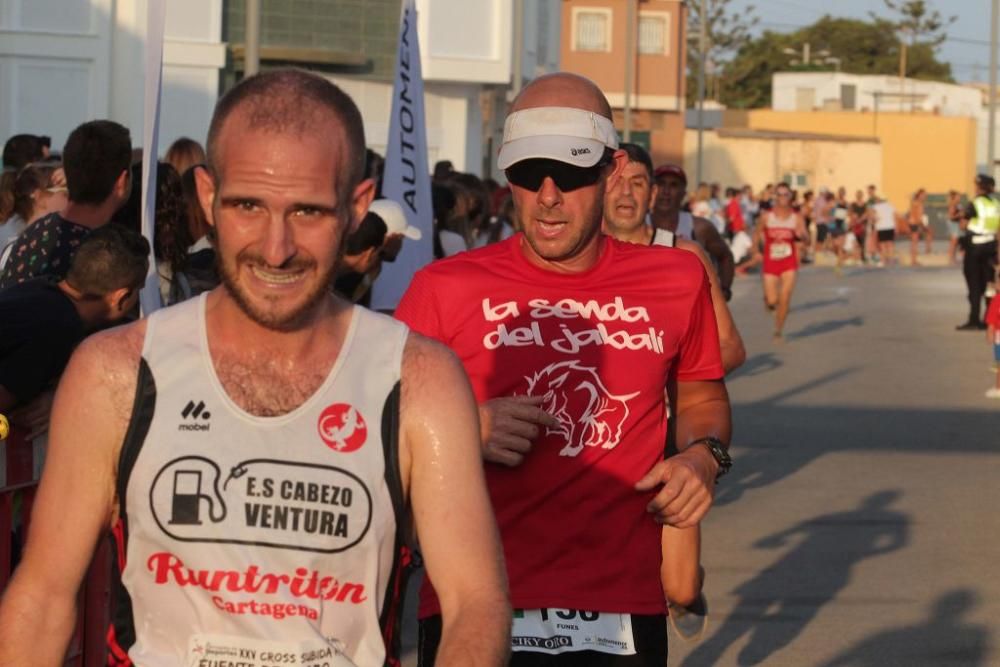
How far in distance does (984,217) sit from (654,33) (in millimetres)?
49546

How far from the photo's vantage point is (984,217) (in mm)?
27406

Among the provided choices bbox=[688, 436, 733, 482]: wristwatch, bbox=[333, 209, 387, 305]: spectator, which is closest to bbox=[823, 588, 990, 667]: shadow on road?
bbox=[333, 209, 387, 305]: spectator

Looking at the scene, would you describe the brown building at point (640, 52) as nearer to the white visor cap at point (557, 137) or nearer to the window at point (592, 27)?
the window at point (592, 27)

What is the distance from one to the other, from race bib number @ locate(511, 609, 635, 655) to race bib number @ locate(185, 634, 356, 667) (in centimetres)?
159

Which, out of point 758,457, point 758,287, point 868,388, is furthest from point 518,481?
point 758,287

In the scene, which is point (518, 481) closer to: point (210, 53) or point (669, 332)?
point (669, 332)

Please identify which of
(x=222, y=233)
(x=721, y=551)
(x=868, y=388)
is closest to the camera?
(x=222, y=233)

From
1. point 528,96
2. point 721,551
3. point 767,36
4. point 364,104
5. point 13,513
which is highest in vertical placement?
point 767,36

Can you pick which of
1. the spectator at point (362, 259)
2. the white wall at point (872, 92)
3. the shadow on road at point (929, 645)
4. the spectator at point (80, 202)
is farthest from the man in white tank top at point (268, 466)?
the white wall at point (872, 92)

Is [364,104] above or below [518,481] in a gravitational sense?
above

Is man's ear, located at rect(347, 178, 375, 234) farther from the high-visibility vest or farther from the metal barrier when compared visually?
the high-visibility vest

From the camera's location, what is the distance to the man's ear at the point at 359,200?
3.38 metres

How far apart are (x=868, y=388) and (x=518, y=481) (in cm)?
1546

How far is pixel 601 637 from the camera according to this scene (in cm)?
480
